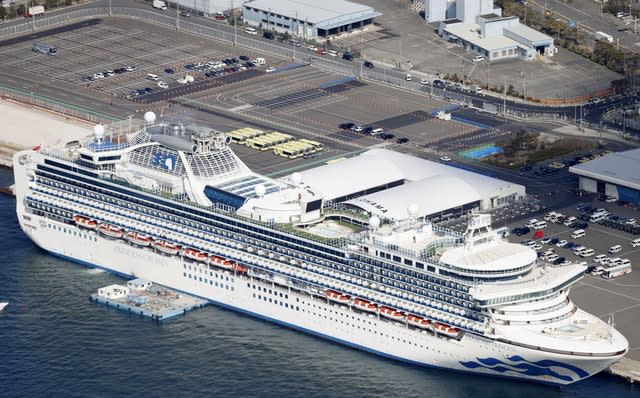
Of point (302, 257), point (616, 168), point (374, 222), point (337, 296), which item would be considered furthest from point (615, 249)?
point (302, 257)

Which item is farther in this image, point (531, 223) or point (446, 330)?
point (531, 223)

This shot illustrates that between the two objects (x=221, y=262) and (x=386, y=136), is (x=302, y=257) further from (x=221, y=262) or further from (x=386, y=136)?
(x=386, y=136)

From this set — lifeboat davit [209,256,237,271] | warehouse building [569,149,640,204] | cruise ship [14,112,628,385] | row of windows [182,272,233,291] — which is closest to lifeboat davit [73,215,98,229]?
cruise ship [14,112,628,385]

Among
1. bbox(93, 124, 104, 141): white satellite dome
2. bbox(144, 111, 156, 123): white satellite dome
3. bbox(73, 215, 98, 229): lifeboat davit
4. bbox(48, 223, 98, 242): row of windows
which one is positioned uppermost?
bbox(144, 111, 156, 123): white satellite dome

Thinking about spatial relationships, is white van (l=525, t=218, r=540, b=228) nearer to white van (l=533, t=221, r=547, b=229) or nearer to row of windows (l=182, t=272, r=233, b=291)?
white van (l=533, t=221, r=547, b=229)

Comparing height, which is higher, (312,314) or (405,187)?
(405,187)

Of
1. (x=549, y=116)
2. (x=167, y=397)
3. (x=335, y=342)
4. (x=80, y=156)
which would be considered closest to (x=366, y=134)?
(x=549, y=116)

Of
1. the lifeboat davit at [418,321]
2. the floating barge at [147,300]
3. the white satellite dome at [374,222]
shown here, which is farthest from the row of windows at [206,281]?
the lifeboat davit at [418,321]
